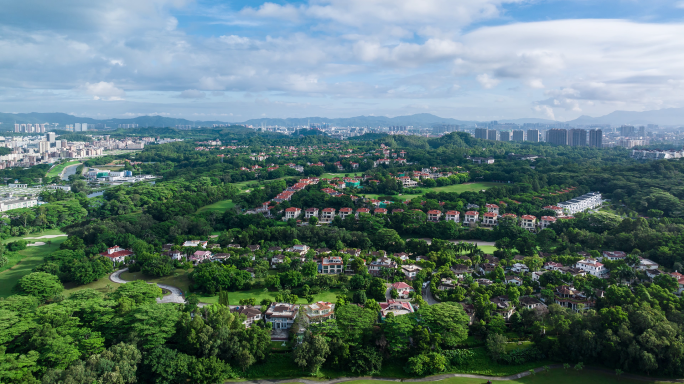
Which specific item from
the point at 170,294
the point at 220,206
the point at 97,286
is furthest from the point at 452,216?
the point at 97,286

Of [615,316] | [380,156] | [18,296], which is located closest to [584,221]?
[615,316]

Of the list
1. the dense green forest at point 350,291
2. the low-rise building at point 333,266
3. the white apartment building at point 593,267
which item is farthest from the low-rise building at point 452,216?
the low-rise building at point 333,266

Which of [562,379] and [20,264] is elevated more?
[20,264]

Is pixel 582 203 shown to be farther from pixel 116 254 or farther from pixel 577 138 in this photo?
pixel 577 138

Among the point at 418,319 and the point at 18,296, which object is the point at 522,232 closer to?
the point at 418,319

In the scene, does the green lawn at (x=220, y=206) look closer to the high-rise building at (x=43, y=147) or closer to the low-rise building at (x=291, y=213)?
the low-rise building at (x=291, y=213)

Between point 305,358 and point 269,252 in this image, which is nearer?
point 305,358
